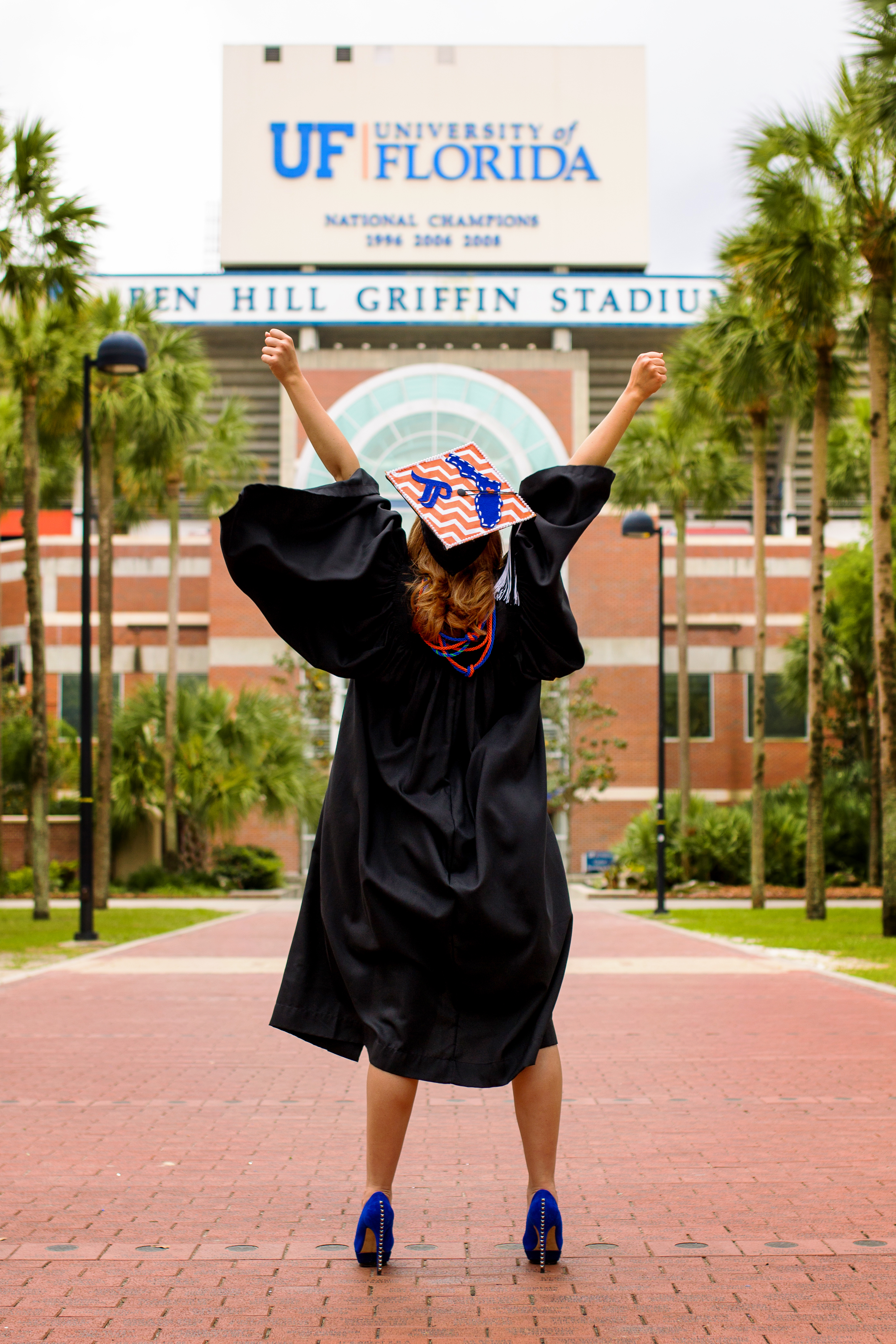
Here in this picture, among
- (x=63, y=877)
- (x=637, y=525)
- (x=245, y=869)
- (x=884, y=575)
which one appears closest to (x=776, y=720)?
(x=245, y=869)

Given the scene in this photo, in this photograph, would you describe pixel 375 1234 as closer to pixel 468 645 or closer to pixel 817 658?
pixel 468 645

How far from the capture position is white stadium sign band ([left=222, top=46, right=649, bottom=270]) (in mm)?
52250

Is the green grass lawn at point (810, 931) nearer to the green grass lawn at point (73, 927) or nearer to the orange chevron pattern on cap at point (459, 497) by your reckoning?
the green grass lawn at point (73, 927)

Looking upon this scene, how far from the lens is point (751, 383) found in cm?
2295

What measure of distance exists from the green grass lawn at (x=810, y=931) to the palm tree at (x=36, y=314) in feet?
32.1

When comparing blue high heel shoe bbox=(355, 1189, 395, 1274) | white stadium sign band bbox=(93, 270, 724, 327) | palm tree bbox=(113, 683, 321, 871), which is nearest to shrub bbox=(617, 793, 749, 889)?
palm tree bbox=(113, 683, 321, 871)

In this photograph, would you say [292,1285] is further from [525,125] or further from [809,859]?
[525,125]

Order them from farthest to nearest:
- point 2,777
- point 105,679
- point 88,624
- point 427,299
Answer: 1. point 427,299
2. point 2,777
3. point 105,679
4. point 88,624

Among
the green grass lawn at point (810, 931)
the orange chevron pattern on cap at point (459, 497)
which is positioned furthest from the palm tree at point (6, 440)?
the orange chevron pattern on cap at point (459, 497)

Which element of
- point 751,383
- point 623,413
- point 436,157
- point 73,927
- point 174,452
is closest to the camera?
point 623,413

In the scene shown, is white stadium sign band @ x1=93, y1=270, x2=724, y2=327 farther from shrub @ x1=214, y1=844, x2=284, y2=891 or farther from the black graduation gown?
the black graduation gown

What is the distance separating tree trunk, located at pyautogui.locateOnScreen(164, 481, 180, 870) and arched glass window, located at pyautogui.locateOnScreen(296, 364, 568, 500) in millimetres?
12589

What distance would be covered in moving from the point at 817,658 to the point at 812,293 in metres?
5.43

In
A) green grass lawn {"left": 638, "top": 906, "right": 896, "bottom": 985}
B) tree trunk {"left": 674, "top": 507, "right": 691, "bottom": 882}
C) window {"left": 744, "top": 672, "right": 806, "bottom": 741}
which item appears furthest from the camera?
window {"left": 744, "top": 672, "right": 806, "bottom": 741}
